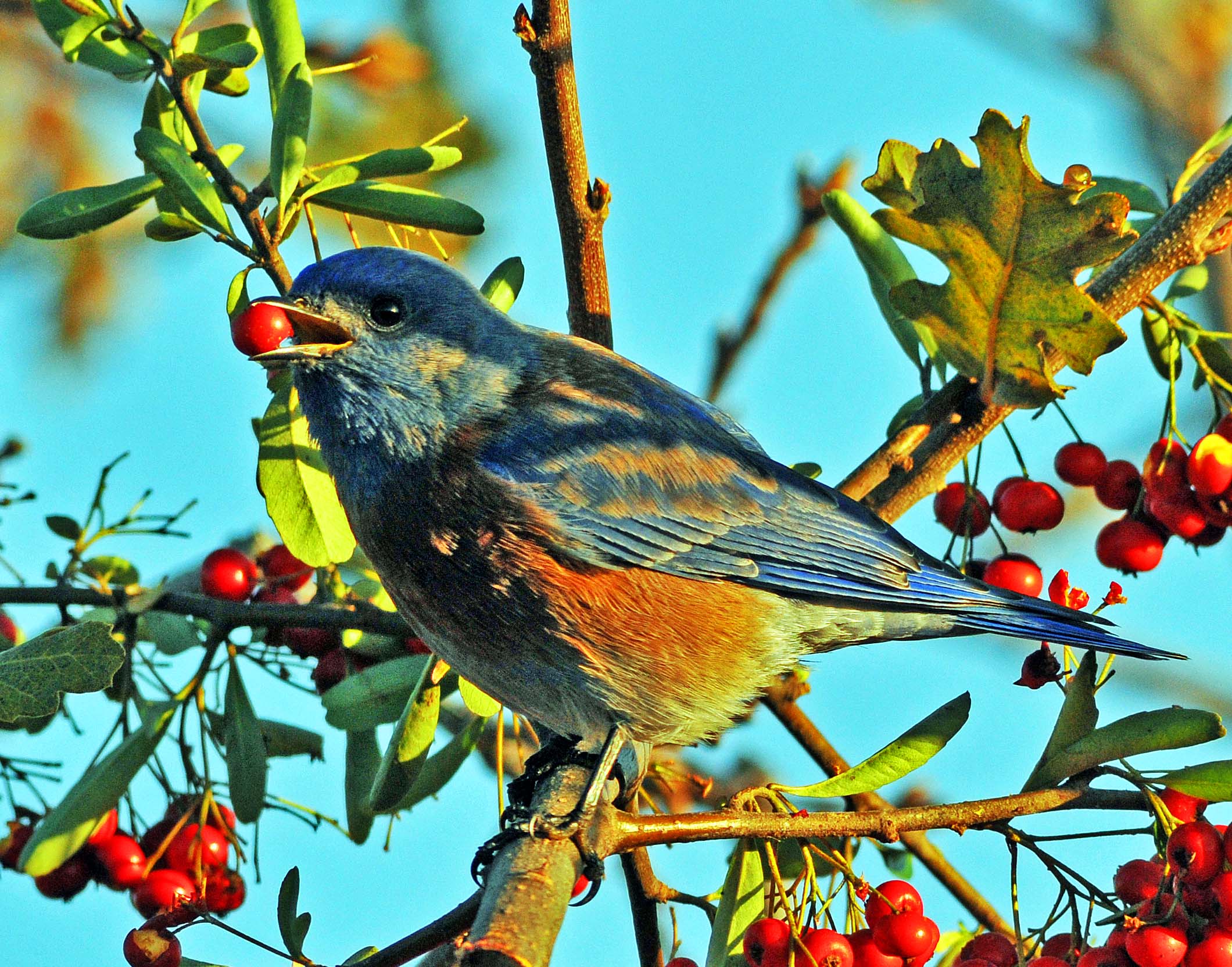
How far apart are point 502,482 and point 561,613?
1.15ft

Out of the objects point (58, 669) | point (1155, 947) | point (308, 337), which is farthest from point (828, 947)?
point (308, 337)

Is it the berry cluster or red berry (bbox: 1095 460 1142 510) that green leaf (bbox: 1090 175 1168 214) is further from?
the berry cluster

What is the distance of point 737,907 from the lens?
278 centimetres

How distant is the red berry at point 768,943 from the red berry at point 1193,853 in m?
0.75

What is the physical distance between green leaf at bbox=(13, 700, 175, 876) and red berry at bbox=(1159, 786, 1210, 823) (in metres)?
2.26

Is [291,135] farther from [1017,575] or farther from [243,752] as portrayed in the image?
[1017,575]

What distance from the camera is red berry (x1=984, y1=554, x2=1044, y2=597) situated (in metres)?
3.59

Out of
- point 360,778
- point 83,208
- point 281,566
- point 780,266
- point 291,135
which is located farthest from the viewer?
point 780,266

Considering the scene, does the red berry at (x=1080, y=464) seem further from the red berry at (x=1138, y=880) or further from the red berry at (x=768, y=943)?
the red berry at (x=768, y=943)

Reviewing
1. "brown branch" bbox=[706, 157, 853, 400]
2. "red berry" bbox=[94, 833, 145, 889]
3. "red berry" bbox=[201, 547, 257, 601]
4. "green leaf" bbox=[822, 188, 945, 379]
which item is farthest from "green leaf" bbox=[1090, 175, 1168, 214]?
"red berry" bbox=[94, 833, 145, 889]

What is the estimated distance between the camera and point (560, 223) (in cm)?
331

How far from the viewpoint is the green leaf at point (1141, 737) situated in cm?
248

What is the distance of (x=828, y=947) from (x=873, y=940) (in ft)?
0.45

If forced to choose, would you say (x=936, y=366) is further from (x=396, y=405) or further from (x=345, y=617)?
(x=345, y=617)
